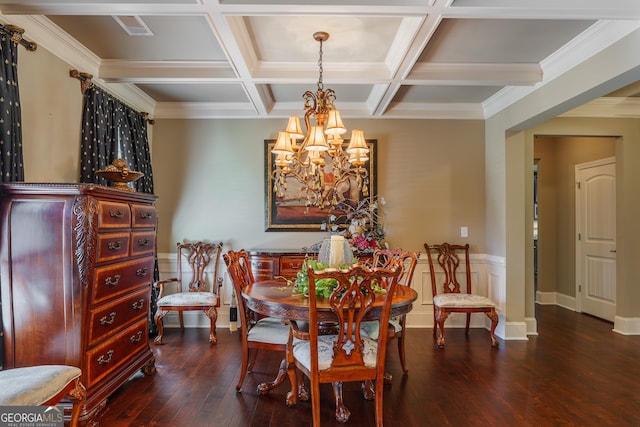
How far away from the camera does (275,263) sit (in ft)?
12.7

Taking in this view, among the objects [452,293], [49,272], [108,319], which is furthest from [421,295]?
[49,272]

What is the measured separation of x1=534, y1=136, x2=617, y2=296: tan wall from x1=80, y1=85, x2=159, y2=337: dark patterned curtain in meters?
5.56

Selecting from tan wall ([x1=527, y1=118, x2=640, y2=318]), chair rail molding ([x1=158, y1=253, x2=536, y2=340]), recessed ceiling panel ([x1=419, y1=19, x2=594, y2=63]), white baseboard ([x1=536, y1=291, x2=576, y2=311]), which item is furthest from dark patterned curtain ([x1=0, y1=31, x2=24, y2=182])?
white baseboard ([x1=536, y1=291, x2=576, y2=311])

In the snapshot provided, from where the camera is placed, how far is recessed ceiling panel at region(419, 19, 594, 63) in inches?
101

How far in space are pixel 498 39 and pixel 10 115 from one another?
3436 millimetres

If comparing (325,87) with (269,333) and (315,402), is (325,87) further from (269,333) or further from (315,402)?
A: (315,402)

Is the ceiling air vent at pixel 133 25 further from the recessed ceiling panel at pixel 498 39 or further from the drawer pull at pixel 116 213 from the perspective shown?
the recessed ceiling panel at pixel 498 39

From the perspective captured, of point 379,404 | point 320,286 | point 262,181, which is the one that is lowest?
point 379,404

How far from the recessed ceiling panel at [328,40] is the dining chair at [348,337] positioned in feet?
5.88

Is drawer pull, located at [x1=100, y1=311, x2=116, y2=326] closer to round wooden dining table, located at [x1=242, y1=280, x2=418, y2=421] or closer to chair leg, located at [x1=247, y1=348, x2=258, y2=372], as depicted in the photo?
round wooden dining table, located at [x1=242, y1=280, x2=418, y2=421]

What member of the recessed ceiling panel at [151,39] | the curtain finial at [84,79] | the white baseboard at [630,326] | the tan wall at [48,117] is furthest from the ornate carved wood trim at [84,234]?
the white baseboard at [630,326]

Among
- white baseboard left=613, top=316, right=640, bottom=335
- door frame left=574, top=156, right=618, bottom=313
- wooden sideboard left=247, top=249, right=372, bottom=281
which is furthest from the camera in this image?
door frame left=574, top=156, right=618, bottom=313

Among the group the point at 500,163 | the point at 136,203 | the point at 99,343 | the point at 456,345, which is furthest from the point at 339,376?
the point at 500,163

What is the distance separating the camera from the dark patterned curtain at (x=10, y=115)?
2.18m
